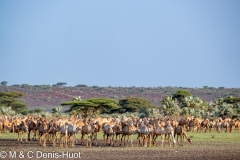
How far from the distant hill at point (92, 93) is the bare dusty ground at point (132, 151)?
8158cm

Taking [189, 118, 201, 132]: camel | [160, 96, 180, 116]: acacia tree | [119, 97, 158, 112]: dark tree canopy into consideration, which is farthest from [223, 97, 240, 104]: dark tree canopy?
[189, 118, 201, 132]: camel

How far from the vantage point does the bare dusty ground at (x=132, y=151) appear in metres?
25.9

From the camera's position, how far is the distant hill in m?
116

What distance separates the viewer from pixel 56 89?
12769cm

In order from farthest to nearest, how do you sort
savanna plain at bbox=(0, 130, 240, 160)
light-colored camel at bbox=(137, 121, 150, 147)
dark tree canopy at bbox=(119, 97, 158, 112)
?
1. dark tree canopy at bbox=(119, 97, 158, 112)
2. light-colored camel at bbox=(137, 121, 150, 147)
3. savanna plain at bbox=(0, 130, 240, 160)

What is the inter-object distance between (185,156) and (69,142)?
8116mm

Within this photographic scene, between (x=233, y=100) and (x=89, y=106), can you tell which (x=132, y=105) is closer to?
(x=233, y=100)

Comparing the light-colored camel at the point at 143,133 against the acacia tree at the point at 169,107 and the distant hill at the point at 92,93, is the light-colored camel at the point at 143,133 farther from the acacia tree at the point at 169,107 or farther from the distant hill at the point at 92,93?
the distant hill at the point at 92,93

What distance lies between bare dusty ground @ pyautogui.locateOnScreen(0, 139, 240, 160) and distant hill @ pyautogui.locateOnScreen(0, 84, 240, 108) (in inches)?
3212

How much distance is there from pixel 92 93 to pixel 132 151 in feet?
312

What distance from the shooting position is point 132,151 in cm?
2847

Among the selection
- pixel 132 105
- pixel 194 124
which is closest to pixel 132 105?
pixel 132 105

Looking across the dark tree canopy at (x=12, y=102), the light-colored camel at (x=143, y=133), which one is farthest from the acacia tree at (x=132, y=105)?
the light-colored camel at (x=143, y=133)

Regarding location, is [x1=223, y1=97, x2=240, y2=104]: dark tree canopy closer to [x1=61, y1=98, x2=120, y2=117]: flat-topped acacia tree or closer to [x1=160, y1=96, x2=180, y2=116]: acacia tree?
[x1=160, y1=96, x2=180, y2=116]: acacia tree
